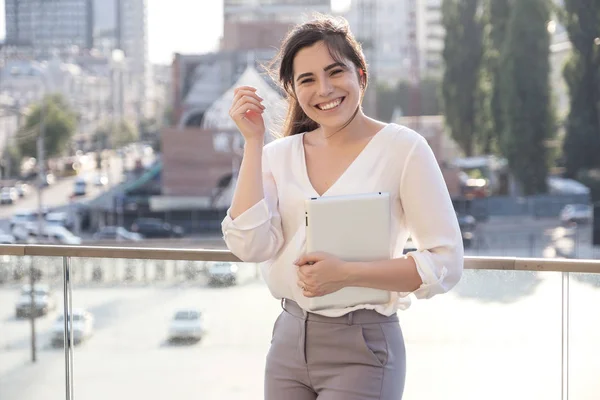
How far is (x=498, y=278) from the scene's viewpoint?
230cm

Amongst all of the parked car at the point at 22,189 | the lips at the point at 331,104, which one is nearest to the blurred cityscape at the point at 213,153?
the parked car at the point at 22,189

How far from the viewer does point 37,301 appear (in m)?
2.67

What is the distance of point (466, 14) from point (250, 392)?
96.4 feet

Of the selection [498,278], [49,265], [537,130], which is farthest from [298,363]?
[537,130]

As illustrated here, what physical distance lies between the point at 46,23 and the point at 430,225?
5194 centimetres

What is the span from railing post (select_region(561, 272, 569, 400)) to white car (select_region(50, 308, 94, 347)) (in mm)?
1228

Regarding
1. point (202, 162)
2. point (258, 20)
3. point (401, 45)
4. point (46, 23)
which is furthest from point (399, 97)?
point (46, 23)

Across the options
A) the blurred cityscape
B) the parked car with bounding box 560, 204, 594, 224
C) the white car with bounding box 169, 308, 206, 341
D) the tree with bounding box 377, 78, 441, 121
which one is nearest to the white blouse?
the blurred cityscape

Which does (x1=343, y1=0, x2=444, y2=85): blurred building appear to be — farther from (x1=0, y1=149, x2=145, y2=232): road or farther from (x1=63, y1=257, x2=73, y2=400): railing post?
(x1=63, y1=257, x2=73, y2=400): railing post

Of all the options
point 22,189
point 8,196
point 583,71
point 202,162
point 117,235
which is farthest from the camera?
point 22,189

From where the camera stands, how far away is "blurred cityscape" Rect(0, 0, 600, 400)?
99.3 inches

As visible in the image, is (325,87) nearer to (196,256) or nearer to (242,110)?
(242,110)

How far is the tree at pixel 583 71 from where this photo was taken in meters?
27.2

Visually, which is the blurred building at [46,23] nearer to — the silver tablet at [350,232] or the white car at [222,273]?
the white car at [222,273]
